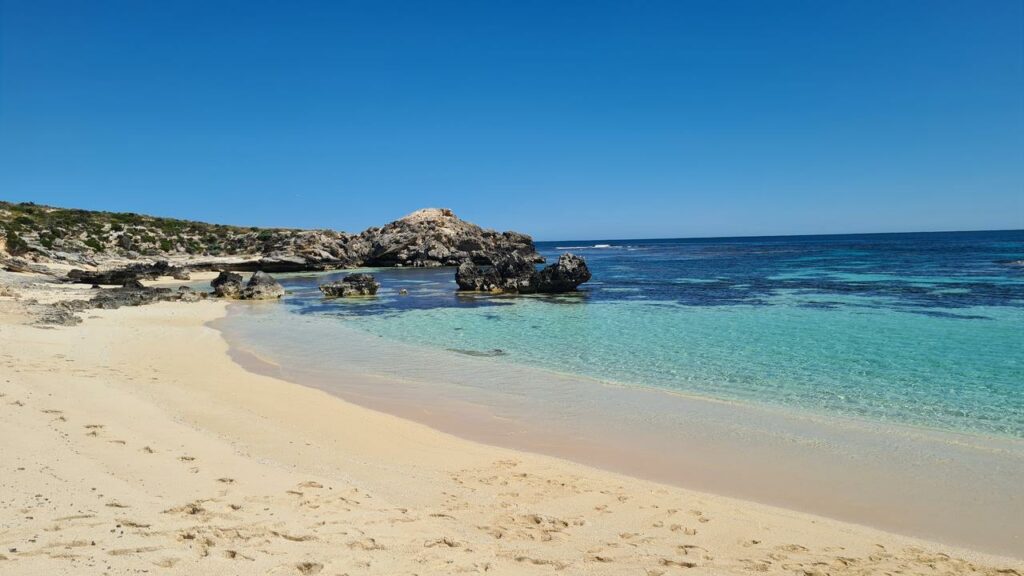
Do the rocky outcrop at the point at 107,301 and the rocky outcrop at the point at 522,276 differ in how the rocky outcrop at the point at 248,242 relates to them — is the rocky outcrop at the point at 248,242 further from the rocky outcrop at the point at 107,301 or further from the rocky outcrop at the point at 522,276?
the rocky outcrop at the point at 107,301

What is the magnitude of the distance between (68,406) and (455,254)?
174 feet

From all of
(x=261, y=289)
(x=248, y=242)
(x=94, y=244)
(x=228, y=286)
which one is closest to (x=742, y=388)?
(x=261, y=289)

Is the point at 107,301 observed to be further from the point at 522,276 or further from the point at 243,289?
the point at 522,276

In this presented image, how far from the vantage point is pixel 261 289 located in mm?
28781

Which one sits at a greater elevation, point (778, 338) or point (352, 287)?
point (352, 287)

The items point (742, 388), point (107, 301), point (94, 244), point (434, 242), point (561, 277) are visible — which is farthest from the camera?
point (434, 242)

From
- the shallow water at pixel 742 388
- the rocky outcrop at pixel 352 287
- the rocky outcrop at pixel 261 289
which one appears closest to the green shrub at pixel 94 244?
the rocky outcrop at pixel 261 289

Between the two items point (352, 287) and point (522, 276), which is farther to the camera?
point (522, 276)

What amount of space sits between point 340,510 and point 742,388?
7.66m

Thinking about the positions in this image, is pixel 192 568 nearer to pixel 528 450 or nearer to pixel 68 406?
pixel 528 450

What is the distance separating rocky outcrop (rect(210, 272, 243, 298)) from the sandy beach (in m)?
21.2

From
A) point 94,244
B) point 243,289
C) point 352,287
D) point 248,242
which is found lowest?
point 352,287

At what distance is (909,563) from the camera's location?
437 cm

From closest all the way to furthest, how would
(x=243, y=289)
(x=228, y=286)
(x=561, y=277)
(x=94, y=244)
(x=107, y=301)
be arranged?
(x=107, y=301), (x=228, y=286), (x=243, y=289), (x=561, y=277), (x=94, y=244)
